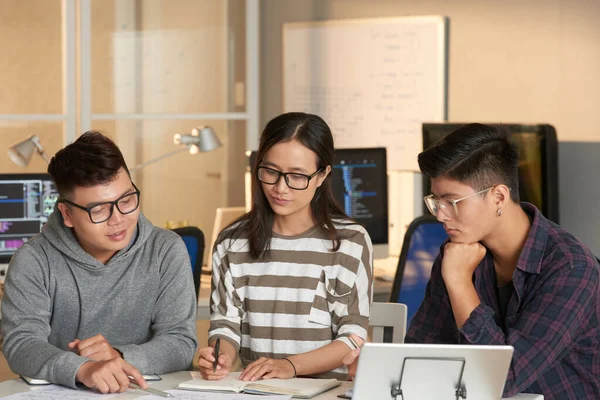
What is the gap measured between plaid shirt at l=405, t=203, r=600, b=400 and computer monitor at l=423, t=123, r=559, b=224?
1872 mm

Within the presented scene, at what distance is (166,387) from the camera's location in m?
2.05

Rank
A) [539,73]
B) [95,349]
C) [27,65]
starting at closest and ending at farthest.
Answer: [95,349] → [539,73] → [27,65]

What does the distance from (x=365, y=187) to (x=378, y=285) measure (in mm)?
522

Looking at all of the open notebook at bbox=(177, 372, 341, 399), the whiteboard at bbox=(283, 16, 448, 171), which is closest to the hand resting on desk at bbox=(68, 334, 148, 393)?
the open notebook at bbox=(177, 372, 341, 399)

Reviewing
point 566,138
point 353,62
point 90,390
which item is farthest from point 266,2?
point 90,390

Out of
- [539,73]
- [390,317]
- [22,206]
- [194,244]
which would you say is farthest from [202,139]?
[390,317]

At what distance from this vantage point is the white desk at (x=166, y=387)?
1.96 metres

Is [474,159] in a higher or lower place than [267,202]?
higher

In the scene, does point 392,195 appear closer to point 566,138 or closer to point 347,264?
point 566,138

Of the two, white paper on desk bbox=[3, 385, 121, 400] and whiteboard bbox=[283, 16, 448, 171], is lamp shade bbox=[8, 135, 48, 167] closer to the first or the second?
whiteboard bbox=[283, 16, 448, 171]

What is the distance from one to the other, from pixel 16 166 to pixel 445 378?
3.71m

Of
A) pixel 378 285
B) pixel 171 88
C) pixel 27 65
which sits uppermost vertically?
pixel 27 65

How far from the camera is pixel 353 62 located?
17.3 ft

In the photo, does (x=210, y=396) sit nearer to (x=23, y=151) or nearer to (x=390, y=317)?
(x=390, y=317)
